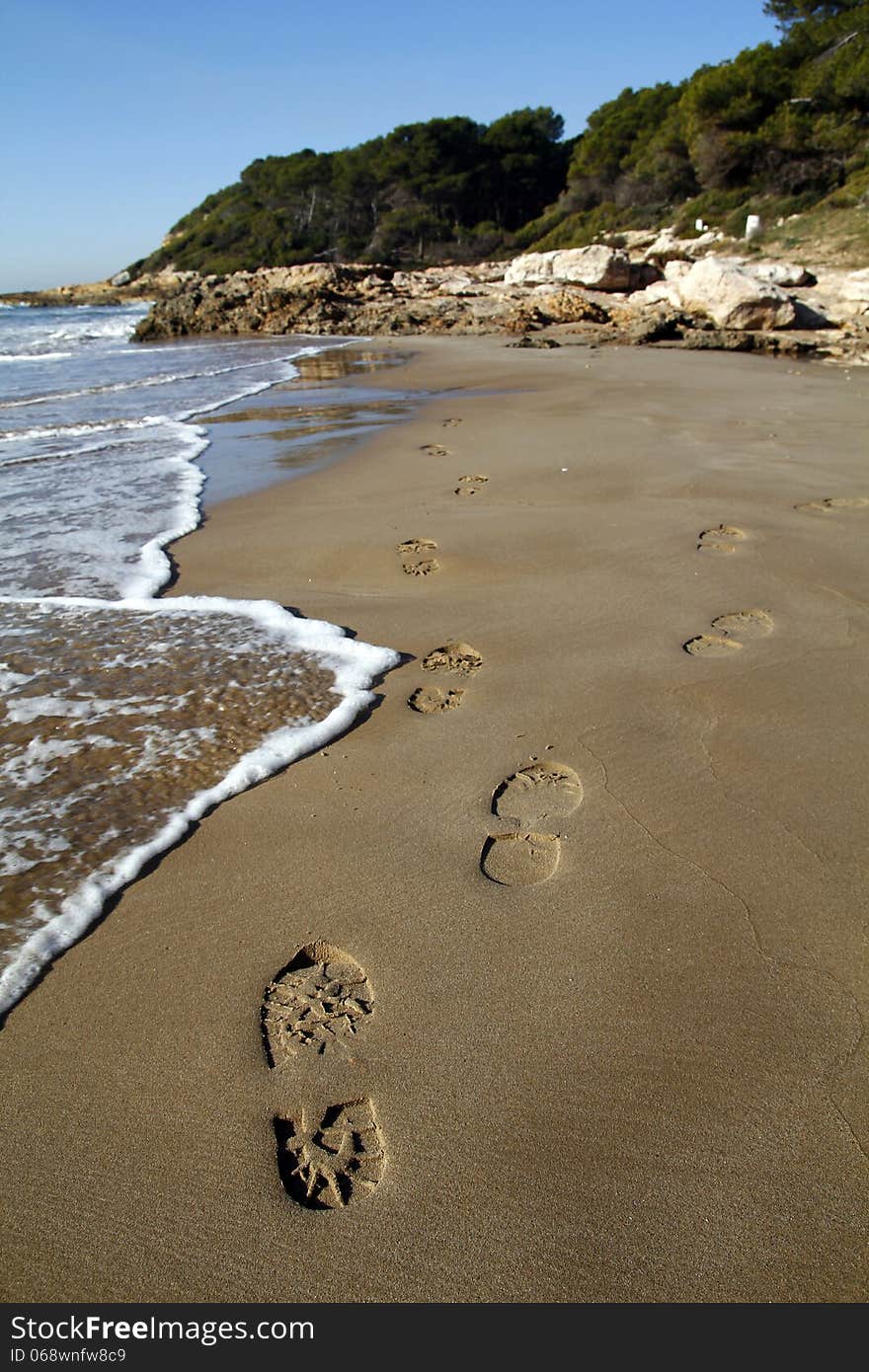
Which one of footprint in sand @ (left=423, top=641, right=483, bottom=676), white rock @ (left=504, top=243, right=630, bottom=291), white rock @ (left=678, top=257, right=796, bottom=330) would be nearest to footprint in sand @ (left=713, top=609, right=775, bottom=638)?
footprint in sand @ (left=423, top=641, right=483, bottom=676)

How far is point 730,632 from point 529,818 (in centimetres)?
142

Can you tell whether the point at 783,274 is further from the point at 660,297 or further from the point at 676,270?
the point at 660,297

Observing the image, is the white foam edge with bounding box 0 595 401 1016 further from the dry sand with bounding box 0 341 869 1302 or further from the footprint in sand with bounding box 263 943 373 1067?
the footprint in sand with bounding box 263 943 373 1067

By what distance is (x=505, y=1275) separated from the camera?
127 centimetres

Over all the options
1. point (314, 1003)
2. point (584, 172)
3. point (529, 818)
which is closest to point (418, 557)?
point (529, 818)

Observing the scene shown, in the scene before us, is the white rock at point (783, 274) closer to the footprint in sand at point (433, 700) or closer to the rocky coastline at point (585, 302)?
the rocky coastline at point (585, 302)

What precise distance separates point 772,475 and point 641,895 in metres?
3.91

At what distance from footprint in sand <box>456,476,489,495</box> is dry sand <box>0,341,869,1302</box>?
193 cm

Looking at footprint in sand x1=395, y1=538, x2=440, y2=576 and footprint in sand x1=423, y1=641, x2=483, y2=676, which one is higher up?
footprint in sand x1=395, y1=538, x2=440, y2=576

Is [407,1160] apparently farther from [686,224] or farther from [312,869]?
[686,224]

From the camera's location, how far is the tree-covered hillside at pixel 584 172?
23.2 metres

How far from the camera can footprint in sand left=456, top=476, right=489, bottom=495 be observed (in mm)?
5305

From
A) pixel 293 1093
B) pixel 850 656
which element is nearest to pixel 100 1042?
pixel 293 1093

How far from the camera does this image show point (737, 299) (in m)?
12.7
